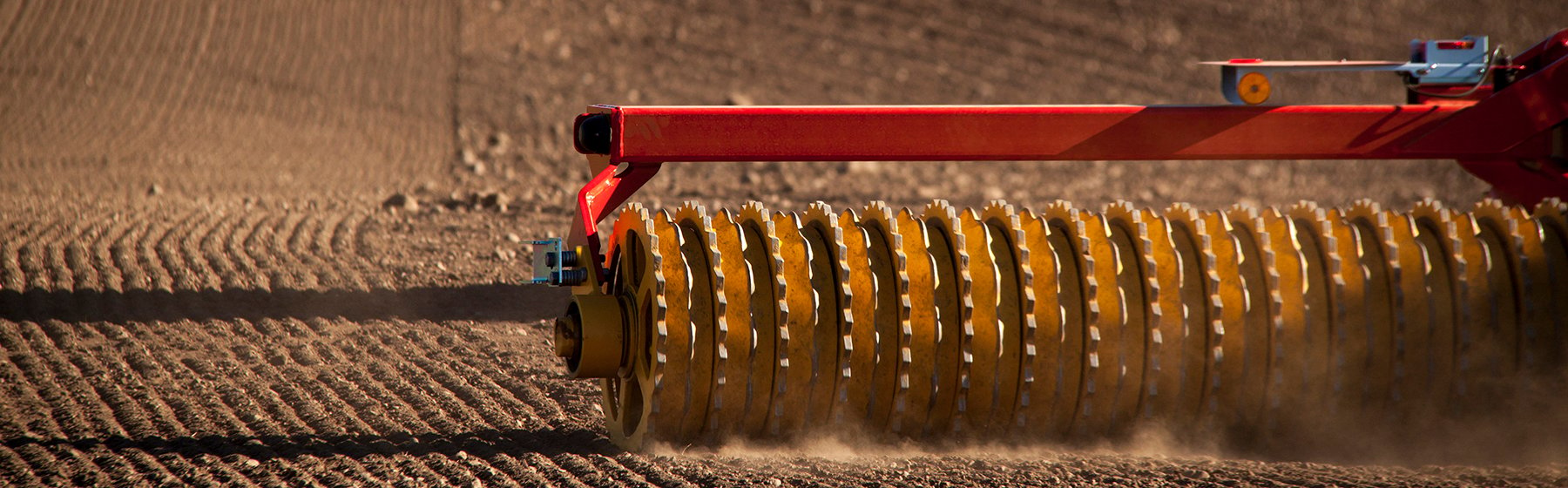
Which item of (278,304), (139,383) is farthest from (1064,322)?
(278,304)

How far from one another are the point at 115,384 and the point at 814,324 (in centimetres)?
259

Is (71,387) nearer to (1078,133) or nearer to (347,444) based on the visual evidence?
(347,444)

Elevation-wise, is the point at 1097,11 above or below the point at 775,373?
above

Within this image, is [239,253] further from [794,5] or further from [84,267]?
[794,5]

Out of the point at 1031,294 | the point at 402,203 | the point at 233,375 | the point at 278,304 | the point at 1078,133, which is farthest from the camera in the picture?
the point at 402,203

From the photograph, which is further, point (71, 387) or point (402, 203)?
point (402, 203)

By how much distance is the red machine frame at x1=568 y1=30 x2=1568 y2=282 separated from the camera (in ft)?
13.7

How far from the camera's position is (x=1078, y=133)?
4.29 metres

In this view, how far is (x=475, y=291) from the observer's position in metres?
6.34

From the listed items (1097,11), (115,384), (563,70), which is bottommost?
(115,384)

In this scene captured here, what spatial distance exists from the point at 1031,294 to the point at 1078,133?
0.66 meters

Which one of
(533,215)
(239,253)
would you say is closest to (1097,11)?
(533,215)

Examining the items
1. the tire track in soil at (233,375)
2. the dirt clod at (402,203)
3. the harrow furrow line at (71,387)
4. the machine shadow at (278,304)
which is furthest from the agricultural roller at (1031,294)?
the dirt clod at (402,203)

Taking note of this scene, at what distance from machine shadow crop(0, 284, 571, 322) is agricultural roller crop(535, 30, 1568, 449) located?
6.26 feet
